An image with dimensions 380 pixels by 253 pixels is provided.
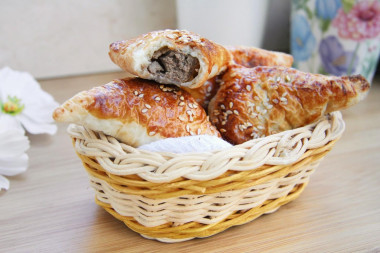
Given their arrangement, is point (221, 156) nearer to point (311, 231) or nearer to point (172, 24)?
point (311, 231)

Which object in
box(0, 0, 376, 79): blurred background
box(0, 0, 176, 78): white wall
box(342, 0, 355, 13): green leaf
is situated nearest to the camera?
box(342, 0, 355, 13): green leaf

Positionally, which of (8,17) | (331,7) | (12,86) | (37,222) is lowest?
(37,222)

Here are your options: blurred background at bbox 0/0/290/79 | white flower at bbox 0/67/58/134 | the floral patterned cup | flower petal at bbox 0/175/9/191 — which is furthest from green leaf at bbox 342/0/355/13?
flower petal at bbox 0/175/9/191

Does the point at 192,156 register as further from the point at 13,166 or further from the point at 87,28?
the point at 87,28

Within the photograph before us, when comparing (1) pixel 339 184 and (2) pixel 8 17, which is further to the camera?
(2) pixel 8 17

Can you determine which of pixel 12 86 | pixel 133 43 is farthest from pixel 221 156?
pixel 12 86

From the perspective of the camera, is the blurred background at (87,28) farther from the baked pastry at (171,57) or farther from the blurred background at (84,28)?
the baked pastry at (171,57)

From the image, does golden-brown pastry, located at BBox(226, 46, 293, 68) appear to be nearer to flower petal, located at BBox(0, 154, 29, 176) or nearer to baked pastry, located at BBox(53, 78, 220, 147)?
baked pastry, located at BBox(53, 78, 220, 147)
